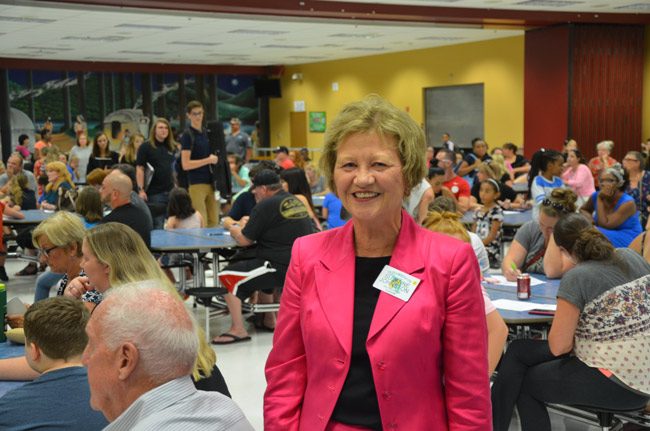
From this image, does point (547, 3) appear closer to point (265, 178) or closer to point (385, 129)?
point (265, 178)

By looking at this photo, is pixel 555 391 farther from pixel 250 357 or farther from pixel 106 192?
pixel 106 192

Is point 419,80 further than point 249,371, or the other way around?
point 419,80

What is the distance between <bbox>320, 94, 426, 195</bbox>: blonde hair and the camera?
1979 mm

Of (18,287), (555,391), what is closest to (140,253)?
(555,391)

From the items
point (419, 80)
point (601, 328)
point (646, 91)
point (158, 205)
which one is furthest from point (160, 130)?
point (419, 80)

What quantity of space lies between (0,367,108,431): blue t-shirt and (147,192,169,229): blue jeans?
675cm

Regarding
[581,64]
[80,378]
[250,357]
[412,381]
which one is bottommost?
[250,357]

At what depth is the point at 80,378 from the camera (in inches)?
105

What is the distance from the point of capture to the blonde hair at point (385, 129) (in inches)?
77.9

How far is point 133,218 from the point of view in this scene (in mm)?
6492

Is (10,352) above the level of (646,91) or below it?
below

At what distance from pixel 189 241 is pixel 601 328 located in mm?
4333

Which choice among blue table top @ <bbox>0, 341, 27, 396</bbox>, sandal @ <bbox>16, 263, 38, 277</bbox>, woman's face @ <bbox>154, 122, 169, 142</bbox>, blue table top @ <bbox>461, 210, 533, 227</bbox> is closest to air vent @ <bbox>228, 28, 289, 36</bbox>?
woman's face @ <bbox>154, 122, 169, 142</bbox>

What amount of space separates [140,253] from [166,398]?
7.21 ft
